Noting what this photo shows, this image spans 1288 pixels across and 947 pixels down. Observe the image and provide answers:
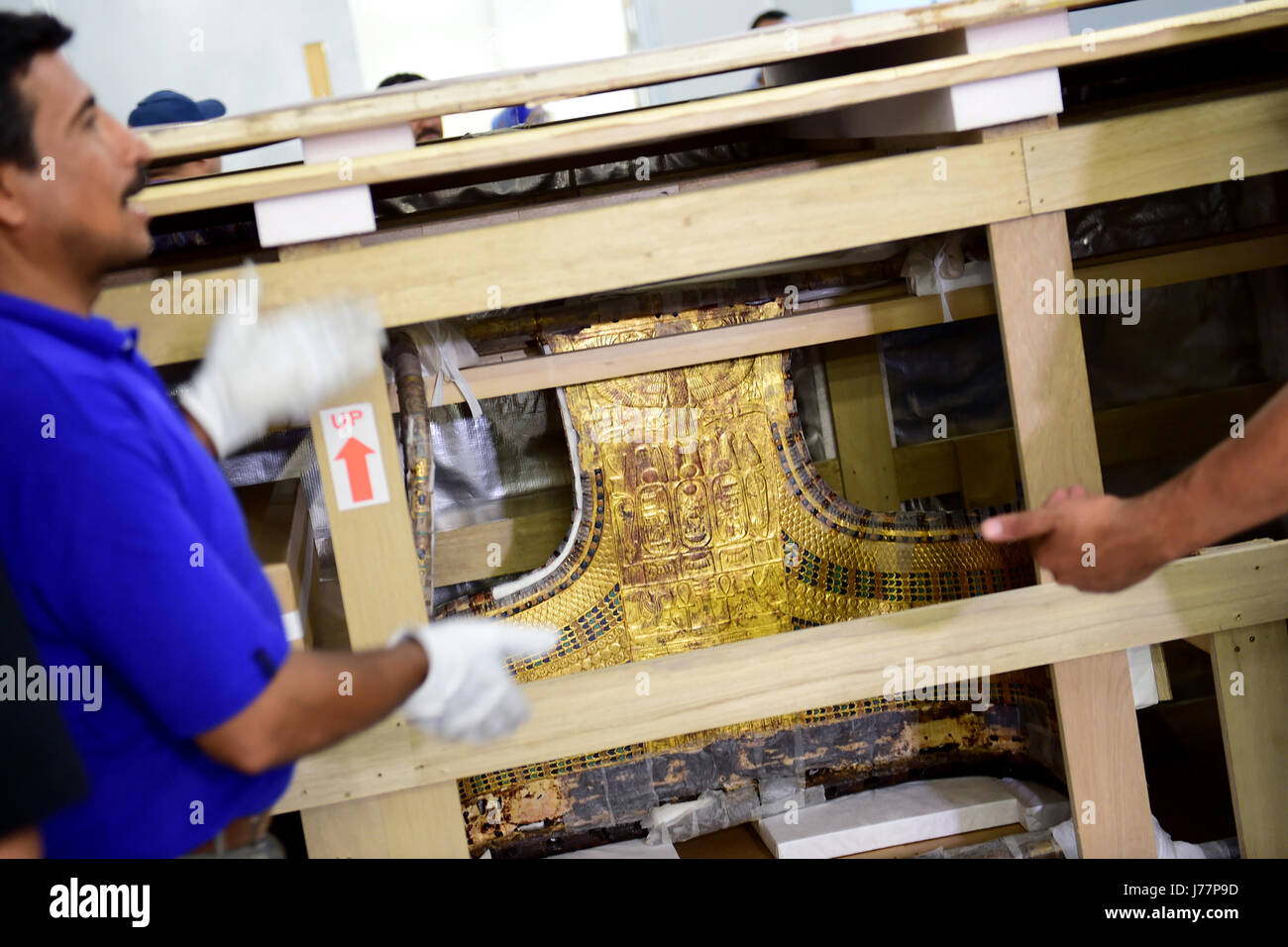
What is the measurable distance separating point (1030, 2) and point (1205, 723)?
1.79 m

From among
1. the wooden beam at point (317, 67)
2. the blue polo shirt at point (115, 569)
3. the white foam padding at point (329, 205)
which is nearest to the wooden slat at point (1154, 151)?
the white foam padding at point (329, 205)

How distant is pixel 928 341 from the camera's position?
290 centimetres

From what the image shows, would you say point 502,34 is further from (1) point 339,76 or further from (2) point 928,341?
(2) point 928,341

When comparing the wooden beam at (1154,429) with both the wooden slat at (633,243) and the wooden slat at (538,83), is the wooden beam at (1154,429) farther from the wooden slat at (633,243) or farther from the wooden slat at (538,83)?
the wooden slat at (538,83)

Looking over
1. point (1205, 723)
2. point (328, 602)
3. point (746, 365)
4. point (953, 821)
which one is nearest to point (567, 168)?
point (746, 365)

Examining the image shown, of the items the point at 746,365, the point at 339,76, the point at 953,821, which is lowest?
the point at 953,821

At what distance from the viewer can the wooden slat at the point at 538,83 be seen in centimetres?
128

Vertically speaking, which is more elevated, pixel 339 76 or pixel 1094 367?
pixel 339 76

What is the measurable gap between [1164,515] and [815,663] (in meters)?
0.47

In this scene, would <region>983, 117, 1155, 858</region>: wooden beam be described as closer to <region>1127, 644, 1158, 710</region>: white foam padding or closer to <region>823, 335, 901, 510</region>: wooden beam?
<region>1127, 644, 1158, 710</region>: white foam padding

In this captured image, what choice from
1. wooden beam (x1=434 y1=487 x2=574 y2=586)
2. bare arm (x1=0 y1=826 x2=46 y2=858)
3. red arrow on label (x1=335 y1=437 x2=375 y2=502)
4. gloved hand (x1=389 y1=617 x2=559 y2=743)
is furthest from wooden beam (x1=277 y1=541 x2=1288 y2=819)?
wooden beam (x1=434 y1=487 x2=574 y2=586)

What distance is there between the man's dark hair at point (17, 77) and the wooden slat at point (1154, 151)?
110 cm

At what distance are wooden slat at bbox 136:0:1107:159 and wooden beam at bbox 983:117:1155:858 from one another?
0.21 metres

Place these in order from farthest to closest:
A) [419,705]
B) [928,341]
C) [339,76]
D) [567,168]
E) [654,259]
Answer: [339,76]
[928,341]
[567,168]
[654,259]
[419,705]
